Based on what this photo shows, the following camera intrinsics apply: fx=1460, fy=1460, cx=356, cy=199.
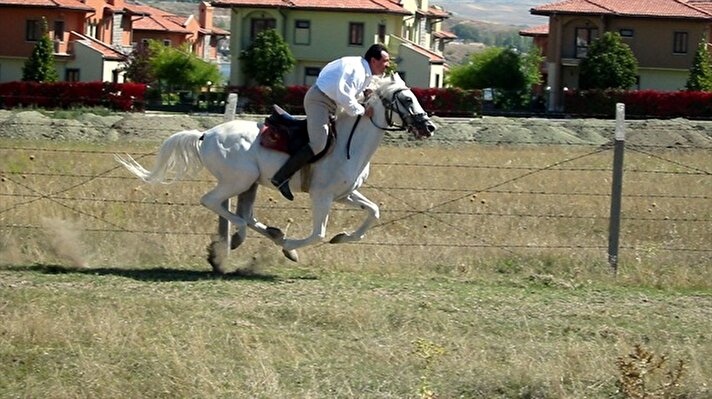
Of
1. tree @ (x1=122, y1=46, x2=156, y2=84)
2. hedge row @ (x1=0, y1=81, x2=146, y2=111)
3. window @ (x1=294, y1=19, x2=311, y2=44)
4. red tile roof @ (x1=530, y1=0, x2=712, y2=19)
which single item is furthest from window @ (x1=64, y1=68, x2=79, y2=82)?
red tile roof @ (x1=530, y1=0, x2=712, y2=19)

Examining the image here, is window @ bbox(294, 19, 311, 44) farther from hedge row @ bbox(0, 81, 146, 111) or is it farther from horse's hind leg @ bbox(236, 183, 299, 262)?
horse's hind leg @ bbox(236, 183, 299, 262)

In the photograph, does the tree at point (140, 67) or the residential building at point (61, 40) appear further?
the residential building at point (61, 40)

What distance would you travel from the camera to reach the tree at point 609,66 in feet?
218

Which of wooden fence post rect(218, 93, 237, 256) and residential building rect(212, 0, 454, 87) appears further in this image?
residential building rect(212, 0, 454, 87)

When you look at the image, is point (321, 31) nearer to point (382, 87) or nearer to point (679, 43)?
point (679, 43)

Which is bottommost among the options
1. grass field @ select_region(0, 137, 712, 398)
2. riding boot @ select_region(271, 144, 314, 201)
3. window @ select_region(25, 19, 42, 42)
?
grass field @ select_region(0, 137, 712, 398)

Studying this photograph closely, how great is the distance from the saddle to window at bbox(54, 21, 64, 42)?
6117 cm

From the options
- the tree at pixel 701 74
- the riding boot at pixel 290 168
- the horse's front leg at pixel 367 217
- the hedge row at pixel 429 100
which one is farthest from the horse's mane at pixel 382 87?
the tree at pixel 701 74

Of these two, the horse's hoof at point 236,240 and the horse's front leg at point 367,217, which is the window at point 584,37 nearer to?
the horse's front leg at point 367,217

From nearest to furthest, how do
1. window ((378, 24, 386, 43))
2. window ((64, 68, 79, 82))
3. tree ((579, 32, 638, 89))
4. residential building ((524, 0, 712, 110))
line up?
tree ((579, 32, 638, 89)) → residential building ((524, 0, 712, 110)) → window ((64, 68, 79, 82)) → window ((378, 24, 386, 43))

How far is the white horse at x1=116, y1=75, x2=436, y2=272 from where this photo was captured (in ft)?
43.3

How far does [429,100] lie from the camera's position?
58.3 m

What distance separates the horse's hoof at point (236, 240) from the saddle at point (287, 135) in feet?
3.05

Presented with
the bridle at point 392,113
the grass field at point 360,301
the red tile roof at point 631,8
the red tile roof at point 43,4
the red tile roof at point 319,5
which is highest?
the red tile roof at point 631,8
